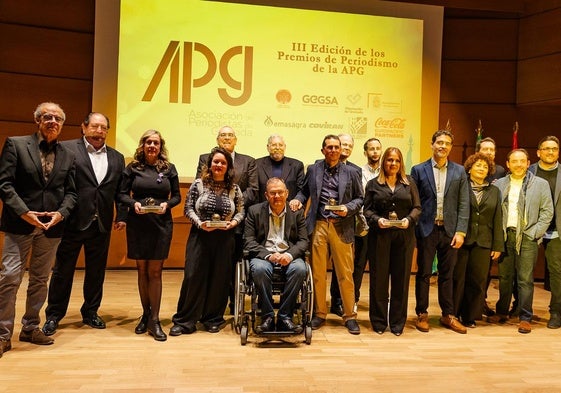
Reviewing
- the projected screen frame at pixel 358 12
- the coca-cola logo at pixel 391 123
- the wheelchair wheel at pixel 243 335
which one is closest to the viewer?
the wheelchair wheel at pixel 243 335

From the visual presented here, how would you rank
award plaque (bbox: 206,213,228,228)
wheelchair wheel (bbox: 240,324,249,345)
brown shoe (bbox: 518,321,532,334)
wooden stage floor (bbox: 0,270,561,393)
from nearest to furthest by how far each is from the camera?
wooden stage floor (bbox: 0,270,561,393) < wheelchair wheel (bbox: 240,324,249,345) < award plaque (bbox: 206,213,228,228) < brown shoe (bbox: 518,321,532,334)

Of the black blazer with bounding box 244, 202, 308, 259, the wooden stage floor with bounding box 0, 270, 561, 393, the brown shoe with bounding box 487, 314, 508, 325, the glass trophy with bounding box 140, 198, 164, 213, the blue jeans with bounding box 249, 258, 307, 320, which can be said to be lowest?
the wooden stage floor with bounding box 0, 270, 561, 393

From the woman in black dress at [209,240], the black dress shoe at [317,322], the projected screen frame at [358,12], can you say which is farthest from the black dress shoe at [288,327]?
the projected screen frame at [358,12]

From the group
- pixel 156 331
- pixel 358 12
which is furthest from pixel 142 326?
pixel 358 12

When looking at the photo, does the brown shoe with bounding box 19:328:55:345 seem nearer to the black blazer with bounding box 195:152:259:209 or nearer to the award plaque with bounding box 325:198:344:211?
the black blazer with bounding box 195:152:259:209

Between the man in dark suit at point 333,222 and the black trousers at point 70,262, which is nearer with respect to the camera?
the black trousers at point 70,262

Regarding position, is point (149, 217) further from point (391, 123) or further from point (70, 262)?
point (391, 123)

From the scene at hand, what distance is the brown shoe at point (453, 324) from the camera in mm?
3961

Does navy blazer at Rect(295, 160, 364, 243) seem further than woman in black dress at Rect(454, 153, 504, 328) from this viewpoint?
No

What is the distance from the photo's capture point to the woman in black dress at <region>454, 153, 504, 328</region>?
13.4ft

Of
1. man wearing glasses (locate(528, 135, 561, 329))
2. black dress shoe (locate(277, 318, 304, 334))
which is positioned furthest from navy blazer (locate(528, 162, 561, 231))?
black dress shoe (locate(277, 318, 304, 334))

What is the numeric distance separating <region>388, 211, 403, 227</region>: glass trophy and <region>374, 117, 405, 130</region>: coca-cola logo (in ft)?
8.60

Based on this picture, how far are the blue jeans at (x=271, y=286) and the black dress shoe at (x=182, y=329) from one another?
0.57m

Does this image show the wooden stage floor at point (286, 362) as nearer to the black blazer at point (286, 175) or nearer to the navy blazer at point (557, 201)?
the navy blazer at point (557, 201)
